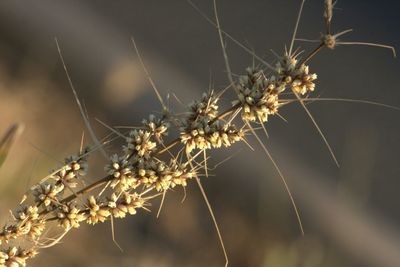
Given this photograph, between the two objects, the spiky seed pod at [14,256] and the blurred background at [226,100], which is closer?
the spiky seed pod at [14,256]

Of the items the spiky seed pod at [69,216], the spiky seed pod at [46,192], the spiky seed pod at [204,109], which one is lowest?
the spiky seed pod at [69,216]

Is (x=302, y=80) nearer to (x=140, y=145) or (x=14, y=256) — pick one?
(x=140, y=145)

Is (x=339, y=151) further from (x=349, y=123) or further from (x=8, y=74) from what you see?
(x=8, y=74)

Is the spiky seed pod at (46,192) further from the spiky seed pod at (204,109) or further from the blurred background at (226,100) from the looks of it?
the blurred background at (226,100)

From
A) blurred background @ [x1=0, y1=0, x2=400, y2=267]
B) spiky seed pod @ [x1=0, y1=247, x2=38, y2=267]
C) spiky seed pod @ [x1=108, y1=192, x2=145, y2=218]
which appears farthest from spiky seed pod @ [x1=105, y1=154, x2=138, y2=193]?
blurred background @ [x1=0, y1=0, x2=400, y2=267]

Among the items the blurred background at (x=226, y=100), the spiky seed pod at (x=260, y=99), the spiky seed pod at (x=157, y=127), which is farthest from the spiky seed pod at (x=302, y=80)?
the blurred background at (x=226, y=100)

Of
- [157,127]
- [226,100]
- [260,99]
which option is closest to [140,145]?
[157,127]

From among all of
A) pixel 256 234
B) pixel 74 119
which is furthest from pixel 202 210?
pixel 74 119
